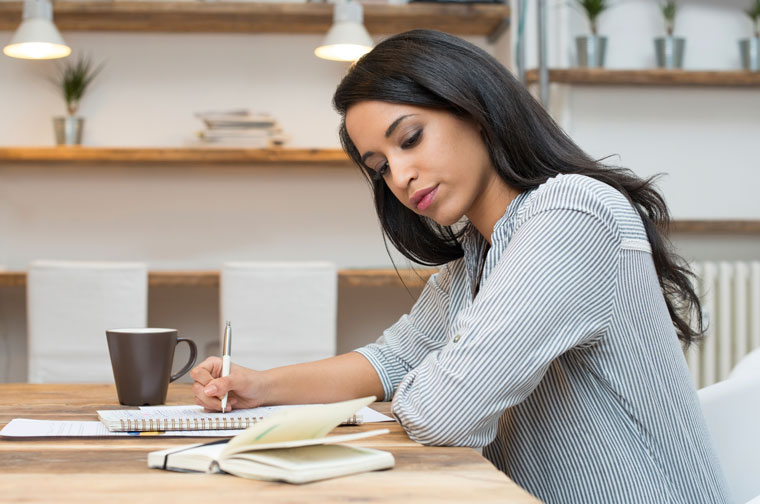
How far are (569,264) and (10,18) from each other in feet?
10.7

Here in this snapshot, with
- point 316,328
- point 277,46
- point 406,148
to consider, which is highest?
point 277,46

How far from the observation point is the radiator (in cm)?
329

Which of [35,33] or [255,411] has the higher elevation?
[35,33]

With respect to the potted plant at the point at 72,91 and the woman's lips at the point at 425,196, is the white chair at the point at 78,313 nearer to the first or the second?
the potted plant at the point at 72,91

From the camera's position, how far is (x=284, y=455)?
0.73 m

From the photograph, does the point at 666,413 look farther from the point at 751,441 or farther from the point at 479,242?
the point at 479,242

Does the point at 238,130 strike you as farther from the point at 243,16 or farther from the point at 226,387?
the point at 226,387

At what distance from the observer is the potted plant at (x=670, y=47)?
340cm

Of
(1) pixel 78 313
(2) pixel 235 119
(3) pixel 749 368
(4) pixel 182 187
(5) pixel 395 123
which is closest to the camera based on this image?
(5) pixel 395 123

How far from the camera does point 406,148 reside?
1092 mm

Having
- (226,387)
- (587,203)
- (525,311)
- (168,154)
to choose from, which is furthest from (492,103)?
(168,154)

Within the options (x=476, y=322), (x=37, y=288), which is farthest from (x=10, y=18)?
(x=476, y=322)

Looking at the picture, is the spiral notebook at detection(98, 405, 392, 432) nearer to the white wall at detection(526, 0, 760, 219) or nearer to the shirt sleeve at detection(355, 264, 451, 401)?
the shirt sleeve at detection(355, 264, 451, 401)

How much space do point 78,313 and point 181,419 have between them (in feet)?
6.73
